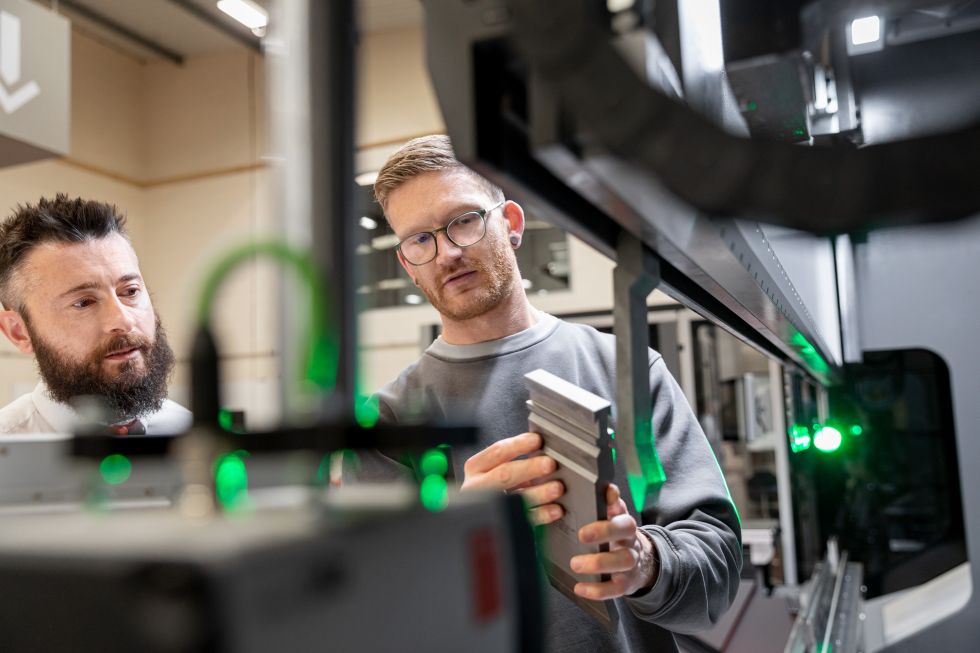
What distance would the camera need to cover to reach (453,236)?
121 cm

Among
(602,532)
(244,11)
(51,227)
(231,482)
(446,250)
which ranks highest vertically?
(244,11)

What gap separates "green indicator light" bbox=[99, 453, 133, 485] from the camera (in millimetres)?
321

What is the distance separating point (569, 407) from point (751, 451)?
8.46 feet

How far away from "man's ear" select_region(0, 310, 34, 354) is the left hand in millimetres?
1368

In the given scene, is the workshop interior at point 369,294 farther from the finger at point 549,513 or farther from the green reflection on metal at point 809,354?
the green reflection on metal at point 809,354

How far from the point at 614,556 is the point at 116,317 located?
1.17 metres

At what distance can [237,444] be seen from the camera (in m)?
0.30

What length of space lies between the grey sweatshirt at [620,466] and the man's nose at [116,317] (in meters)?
0.59

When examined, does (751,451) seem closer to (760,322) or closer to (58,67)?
(760,322)

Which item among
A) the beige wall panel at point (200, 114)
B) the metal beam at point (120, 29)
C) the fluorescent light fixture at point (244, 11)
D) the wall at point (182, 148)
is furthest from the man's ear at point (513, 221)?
the metal beam at point (120, 29)

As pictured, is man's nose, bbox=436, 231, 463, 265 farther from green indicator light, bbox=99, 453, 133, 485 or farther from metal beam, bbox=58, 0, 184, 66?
metal beam, bbox=58, 0, 184, 66

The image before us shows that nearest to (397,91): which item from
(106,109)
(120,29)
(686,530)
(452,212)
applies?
(120,29)

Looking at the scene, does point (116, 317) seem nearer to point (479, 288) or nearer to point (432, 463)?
point (479, 288)

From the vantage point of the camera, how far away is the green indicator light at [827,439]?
3.03 metres
